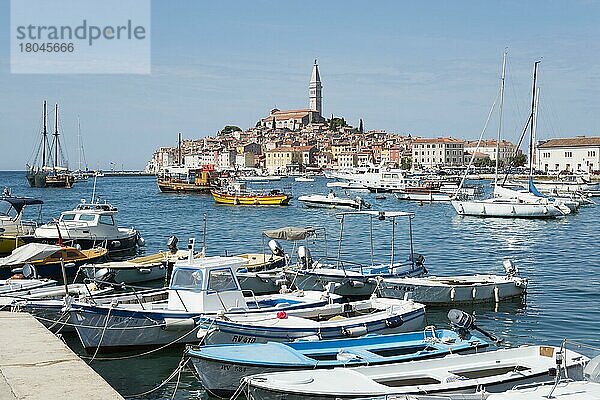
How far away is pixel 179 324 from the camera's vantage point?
15391mm

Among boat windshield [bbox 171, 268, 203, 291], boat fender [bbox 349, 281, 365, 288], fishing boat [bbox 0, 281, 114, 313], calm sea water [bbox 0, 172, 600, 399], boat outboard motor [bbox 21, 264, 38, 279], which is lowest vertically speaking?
calm sea water [bbox 0, 172, 600, 399]

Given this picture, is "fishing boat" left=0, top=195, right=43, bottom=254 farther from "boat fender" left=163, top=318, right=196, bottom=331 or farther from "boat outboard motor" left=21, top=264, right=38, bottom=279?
"boat fender" left=163, top=318, right=196, bottom=331

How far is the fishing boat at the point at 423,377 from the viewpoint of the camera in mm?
9930

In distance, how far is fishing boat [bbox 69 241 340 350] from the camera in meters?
15.4

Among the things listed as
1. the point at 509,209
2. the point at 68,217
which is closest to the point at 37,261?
the point at 68,217

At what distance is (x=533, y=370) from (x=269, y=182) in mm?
144761

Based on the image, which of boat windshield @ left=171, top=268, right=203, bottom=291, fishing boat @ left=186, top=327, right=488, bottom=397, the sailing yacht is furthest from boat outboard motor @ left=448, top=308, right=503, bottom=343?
the sailing yacht

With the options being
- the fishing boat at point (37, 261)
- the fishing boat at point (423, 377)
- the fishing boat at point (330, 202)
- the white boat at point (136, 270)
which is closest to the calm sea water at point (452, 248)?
the fishing boat at point (330, 202)

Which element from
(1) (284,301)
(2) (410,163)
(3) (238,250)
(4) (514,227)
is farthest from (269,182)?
(1) (284,301)

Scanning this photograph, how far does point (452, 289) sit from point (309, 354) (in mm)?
8883

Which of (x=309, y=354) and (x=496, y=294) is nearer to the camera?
(x=309, y=354)

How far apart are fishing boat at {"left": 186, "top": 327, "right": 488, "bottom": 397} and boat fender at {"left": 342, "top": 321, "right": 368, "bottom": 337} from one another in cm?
102

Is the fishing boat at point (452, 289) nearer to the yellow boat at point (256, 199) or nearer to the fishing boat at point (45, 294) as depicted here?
the fishing boat at point (45, 294)

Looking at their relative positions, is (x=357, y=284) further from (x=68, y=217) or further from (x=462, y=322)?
(x=68, y=217)
